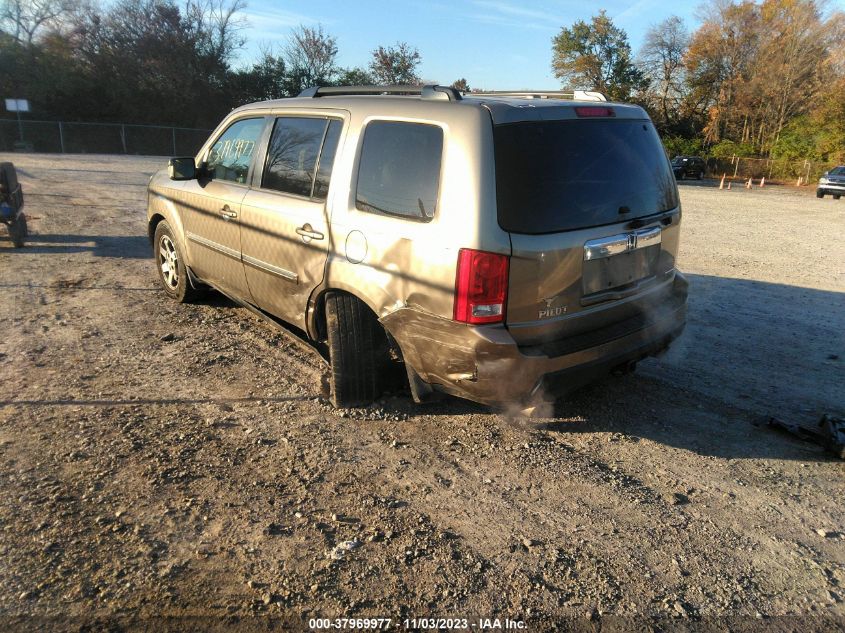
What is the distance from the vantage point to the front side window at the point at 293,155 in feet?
14.2

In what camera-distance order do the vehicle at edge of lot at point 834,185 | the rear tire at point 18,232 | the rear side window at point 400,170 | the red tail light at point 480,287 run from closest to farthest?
the red tail light at point 480,287 → the rear side window at point 400,170 → the rear tire at point 18,232 → the vehicle at edge of lot at point 834,185

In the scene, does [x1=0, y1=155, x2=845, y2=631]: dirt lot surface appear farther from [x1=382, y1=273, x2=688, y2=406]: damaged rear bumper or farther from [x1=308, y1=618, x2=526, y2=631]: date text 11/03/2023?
[x1=382, y1=273, x2=688, y2=406]: damaged rear bumper

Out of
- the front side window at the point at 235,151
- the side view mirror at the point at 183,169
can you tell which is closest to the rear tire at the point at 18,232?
the side view mirror at the point at 183,169

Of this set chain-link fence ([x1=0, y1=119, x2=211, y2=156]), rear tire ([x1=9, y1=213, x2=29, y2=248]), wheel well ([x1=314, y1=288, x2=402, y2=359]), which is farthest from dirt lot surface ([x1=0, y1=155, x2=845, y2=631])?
chain-link fence ([x1=0, y1=119, x2=211, y2=156])

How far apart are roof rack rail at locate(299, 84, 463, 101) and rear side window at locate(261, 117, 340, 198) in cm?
35

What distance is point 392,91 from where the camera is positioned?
4.24m

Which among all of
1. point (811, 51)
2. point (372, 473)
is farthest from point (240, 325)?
point (811, 51)

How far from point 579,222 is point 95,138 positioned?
35.6m

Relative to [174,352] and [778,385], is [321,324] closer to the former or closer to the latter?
[174,352]

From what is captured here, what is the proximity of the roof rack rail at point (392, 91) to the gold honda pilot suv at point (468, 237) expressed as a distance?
0.05 feet

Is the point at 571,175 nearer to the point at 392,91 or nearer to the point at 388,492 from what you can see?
the point at 392,91

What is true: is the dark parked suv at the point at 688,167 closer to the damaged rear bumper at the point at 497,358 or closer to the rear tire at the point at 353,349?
the damaged rear bumper at the point at 497,358

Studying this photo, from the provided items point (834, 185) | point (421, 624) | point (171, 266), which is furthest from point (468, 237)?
point (834, 185)

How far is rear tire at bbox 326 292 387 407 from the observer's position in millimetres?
4070
